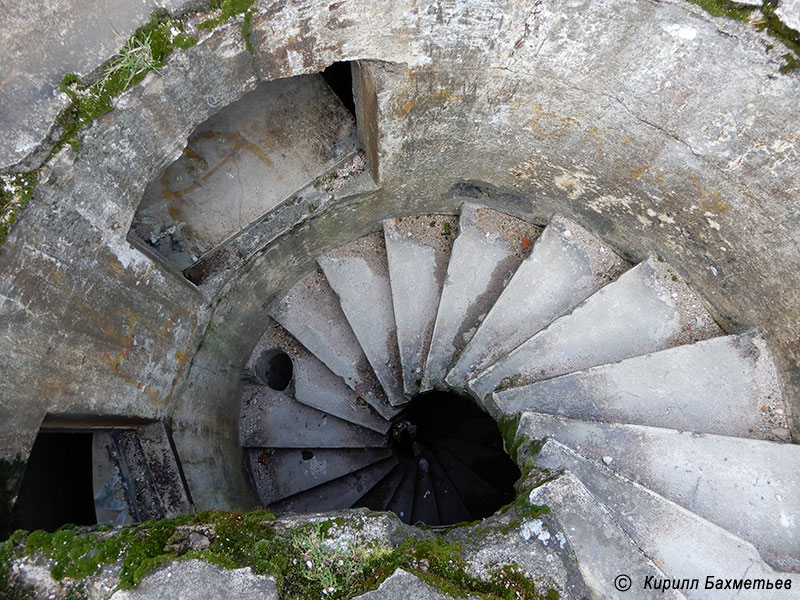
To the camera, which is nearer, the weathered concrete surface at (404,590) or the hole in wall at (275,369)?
the weathered concrete surface at (404,590)

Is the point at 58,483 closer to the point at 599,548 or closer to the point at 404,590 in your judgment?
the point at 404,590

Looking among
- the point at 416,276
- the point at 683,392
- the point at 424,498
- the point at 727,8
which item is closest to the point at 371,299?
the point at 416,276

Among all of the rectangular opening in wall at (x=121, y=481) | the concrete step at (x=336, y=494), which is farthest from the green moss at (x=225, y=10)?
the concrete step at (x=336, y=494)

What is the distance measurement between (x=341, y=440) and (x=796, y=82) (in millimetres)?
5212

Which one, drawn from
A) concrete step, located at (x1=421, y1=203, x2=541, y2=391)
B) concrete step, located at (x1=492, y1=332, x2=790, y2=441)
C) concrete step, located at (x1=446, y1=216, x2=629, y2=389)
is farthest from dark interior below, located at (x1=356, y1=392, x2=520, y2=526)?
concrete step, located at (x1=492, y1=332, x2=790, y2=441)

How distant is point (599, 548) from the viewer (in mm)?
3115

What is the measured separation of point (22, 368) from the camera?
327 centimetres

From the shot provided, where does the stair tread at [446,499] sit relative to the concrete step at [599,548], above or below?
above

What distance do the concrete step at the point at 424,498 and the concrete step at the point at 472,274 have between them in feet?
7.85

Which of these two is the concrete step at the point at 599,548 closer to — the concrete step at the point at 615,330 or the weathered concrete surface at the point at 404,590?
the weathered concrete surface at the point at 404,590

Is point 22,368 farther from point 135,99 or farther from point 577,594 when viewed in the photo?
point 577,594

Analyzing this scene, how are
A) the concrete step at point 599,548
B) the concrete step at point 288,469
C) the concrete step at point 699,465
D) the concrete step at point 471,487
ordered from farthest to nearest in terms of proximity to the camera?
the concrete step at point 471,487 → the concrete step at point 288,469 → the concrete step at point 699,465 → the concrete step at point 599,548

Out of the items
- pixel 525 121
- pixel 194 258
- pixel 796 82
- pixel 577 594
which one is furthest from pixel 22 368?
pixel 796 82

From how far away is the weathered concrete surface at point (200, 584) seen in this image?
104 inches
